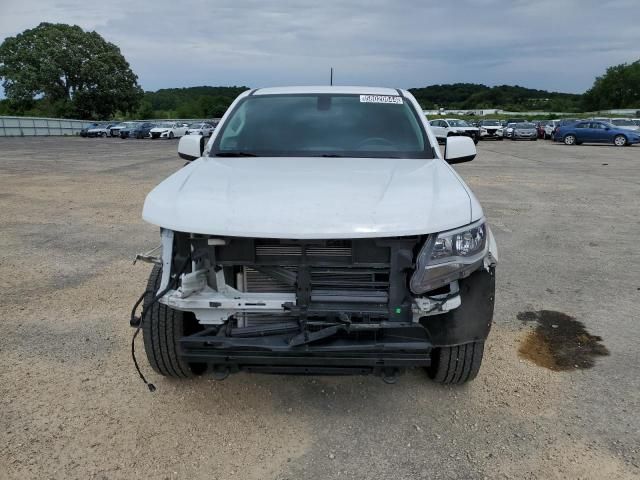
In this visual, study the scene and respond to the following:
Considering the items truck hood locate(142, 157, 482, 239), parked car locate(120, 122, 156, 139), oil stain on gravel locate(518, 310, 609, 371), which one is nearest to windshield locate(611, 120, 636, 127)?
→ oil stain on gravel locate(518, 310, 609, 371)

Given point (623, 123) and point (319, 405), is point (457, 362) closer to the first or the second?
point (319, 405)

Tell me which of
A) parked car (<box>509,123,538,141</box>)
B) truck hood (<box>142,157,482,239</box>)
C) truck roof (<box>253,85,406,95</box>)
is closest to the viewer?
truck hood (<box>142,157,482,239</box>)

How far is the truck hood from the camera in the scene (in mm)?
2543

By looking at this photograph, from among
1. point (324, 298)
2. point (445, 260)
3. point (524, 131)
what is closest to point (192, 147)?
point (324, 298)

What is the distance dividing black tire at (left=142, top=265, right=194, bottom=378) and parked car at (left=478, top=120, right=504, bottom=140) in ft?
122

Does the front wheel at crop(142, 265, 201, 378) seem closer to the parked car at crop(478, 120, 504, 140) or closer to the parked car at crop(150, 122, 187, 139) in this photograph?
the parked car at crop(478, 120, 504, 140)

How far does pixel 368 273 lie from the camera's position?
273 cm

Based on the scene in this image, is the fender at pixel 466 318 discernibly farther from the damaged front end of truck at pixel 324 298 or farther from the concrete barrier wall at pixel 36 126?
the concrete barrier wall at pixel 36 126

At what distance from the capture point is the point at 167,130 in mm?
41906

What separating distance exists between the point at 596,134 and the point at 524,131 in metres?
7.32

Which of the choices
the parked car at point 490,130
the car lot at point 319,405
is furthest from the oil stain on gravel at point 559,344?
the parked car at point 490,130

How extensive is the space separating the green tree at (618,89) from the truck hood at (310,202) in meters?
108

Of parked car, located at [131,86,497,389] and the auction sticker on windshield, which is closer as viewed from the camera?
parked car, located at [131,86,497,389]

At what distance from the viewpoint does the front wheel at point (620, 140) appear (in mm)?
29316
